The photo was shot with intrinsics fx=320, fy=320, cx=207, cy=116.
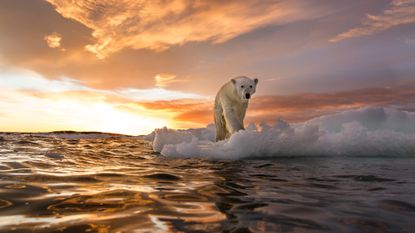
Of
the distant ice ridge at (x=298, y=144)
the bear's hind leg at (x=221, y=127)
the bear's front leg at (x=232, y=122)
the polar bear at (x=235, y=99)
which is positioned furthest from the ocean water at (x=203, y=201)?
the bear's hind leg at (x=221, y=127)

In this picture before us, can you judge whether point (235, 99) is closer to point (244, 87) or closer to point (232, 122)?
point (244, 87)

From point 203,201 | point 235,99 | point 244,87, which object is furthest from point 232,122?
point 203,201

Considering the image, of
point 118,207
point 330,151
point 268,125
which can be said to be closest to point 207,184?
point 118,207

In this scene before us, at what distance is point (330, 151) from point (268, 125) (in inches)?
72.5

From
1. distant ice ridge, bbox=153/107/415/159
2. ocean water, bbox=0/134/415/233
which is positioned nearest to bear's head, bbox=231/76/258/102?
distant ice ridge, bbox=153/107/415/159

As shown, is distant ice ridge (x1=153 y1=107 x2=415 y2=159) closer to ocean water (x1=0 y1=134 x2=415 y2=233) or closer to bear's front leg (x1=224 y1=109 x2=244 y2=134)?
bear's front leg (x1=224 y1=109 x2=244 y2=134)

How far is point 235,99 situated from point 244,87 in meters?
0.56

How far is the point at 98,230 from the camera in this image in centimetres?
220

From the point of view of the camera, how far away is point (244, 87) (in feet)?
31.6

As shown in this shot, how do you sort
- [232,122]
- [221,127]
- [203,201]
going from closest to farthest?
[203,201] → [232,122] → [221,127]

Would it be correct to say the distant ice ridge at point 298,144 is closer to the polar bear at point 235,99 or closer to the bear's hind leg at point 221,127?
the polar bear at point 235,99

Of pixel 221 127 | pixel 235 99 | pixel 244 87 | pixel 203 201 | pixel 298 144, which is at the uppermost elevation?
pixel 244 87

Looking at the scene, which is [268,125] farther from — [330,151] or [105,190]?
[105,190]

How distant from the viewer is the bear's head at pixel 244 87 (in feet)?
31.1
